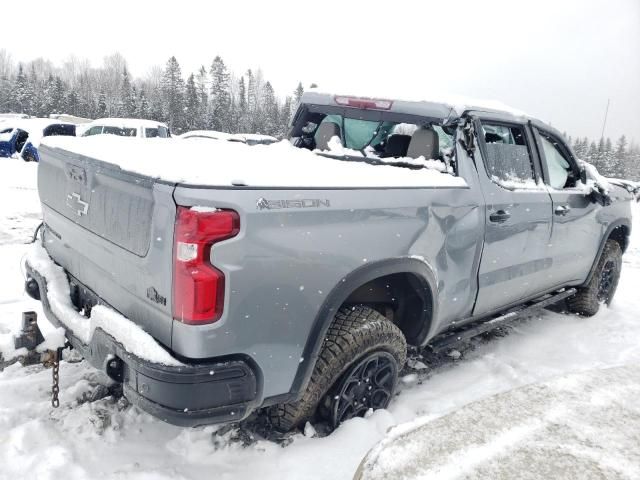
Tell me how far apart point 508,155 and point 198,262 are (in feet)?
8.44

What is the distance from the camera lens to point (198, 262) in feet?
6.64

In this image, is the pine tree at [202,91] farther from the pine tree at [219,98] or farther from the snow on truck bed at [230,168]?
the snow on truck bed at [230,168]

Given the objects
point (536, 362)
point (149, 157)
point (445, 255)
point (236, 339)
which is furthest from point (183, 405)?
point (536, 362)

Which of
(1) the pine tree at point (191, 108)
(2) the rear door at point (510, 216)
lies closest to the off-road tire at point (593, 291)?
(2) the rear door at point (510, 216)

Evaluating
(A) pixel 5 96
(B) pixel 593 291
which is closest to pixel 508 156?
(B) pixel 593 291

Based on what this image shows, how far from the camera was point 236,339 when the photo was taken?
214cm

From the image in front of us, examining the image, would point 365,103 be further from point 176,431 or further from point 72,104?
point 72,104

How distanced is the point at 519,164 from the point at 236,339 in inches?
Result: 104

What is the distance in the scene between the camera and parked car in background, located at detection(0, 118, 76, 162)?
16928mm

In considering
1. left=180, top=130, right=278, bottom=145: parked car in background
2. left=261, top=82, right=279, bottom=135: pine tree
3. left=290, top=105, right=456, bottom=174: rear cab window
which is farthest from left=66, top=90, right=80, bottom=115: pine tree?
left=290, top=105, right=456, bottom=174: rear cab window

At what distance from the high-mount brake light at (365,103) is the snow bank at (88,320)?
224 centimetres

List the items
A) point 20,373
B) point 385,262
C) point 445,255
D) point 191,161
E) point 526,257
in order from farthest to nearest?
point 526,257, point 20,373, point 445,255, point 385,262, point 191,161

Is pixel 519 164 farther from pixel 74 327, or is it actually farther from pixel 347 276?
pixel 74 327

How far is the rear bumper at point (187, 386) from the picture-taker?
6.73 feet
